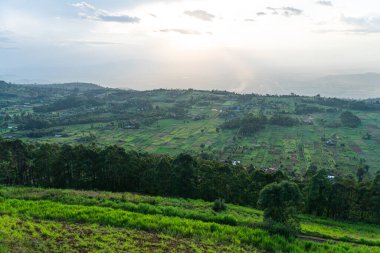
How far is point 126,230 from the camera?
707 inches

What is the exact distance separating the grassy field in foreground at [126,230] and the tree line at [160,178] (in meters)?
10.8

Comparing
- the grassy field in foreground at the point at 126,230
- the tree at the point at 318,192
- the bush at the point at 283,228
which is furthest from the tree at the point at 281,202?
the tree at the point at 318,192

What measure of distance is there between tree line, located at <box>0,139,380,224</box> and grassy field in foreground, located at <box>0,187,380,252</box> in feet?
35.6

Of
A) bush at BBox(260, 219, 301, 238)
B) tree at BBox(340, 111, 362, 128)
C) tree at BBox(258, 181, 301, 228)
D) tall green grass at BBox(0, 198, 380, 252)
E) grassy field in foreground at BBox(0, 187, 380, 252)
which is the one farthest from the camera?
tree at BBox(340, 111, 362, 128)

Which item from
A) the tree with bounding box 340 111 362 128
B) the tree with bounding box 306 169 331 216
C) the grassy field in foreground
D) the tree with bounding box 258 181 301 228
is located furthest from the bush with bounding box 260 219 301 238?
the tree with bounding box 340 111 362 128

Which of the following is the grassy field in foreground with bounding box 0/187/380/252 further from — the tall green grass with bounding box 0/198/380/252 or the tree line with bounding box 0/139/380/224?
the tree line with bounding box 0/139/380/224

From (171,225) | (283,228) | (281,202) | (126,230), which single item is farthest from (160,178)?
(283,228)

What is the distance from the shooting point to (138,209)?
2184 cm

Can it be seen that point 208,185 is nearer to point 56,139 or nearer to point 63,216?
point 63,216

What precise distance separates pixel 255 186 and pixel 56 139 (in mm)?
70393

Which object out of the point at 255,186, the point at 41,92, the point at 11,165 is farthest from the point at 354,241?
the point at 41,92

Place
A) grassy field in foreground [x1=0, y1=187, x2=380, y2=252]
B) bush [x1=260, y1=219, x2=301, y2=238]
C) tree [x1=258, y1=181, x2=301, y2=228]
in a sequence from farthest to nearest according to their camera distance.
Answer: tree [x1=258, y1=181, x2=301, y2=228] → bush [x1=260, y1=219, x2=301, y2=238] → grassy field in foreground [x1=0, y1=187, x2=380, y2=252]

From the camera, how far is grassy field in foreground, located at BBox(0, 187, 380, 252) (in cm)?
1576

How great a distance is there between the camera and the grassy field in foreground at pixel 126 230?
1576 cm
